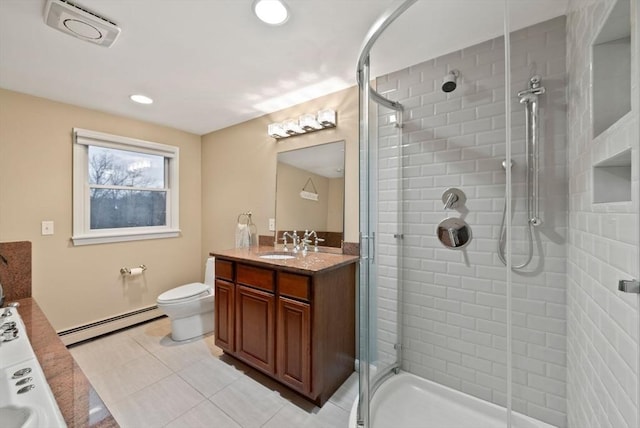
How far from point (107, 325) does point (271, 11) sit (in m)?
3.13

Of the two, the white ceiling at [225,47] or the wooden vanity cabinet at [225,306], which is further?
the wooden vanity cabinet at [225,306]

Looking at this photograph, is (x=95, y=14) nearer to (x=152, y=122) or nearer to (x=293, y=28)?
(x=293, y=28)

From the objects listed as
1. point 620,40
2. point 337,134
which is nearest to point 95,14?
point 337,134

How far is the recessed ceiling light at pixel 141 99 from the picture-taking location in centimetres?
226

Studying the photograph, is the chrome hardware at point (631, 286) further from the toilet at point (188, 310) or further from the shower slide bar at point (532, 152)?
the toilet at point (188, 310)

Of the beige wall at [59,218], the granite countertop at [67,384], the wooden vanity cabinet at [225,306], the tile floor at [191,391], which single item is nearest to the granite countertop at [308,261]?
the wooden vanity cabinet at [225,306]

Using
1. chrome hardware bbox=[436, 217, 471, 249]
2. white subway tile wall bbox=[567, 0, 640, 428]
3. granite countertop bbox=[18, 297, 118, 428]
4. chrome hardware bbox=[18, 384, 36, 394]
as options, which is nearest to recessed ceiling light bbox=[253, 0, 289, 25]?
white subway tile wall bbox=[567, 0, 640, 428]

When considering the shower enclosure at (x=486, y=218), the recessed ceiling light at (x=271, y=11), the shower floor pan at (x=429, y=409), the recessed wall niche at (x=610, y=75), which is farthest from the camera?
the shower floor pan at (x=429, y=409)

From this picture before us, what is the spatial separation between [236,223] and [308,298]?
1687 millimetres

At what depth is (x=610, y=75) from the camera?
0.96 m

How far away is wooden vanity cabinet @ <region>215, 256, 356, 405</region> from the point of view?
1.61m

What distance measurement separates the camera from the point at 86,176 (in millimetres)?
2518

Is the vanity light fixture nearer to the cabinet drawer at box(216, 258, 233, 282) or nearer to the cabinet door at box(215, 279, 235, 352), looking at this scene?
the cabinet drawer at box(216, 258, 233, 282)

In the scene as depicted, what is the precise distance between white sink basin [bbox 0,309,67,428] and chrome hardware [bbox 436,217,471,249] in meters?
1.87
